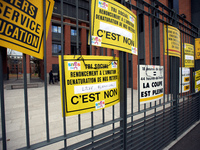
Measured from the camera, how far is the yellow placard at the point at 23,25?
890 millimetres

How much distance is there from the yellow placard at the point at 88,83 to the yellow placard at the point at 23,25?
340mm

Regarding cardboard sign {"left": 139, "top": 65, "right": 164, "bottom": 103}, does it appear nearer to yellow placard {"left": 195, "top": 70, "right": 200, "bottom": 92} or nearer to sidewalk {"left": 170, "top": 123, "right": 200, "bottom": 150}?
sidewalk {"left": 170, "top": 123, "right": 200, "bottom": 150}

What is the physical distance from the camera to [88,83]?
1342 mm

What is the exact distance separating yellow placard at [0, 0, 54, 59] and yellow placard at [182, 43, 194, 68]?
3.94 metres

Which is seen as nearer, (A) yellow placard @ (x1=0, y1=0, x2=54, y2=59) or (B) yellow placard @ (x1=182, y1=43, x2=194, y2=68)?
(A) yellow placard @ (x1=0, y1=0, x2=54, y2=59)

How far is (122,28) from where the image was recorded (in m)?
1.62

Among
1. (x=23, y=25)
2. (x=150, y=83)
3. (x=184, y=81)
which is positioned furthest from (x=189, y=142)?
(x=23, y=25)

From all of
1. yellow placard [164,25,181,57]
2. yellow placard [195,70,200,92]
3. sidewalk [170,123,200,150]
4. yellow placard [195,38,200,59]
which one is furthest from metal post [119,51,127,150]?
yellow placard [195,38,200,59]

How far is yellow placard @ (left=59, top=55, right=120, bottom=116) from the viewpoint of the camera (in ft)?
4.01

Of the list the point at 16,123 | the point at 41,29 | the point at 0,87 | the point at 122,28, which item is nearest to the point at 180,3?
the point at 122,28

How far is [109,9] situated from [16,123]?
4.71m

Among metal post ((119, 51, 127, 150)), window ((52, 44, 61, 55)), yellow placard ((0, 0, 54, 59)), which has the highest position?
window ((52, 44, 61, 55))

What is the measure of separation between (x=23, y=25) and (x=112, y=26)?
1.06 metres

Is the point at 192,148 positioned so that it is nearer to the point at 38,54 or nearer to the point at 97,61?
the point at 97,61
